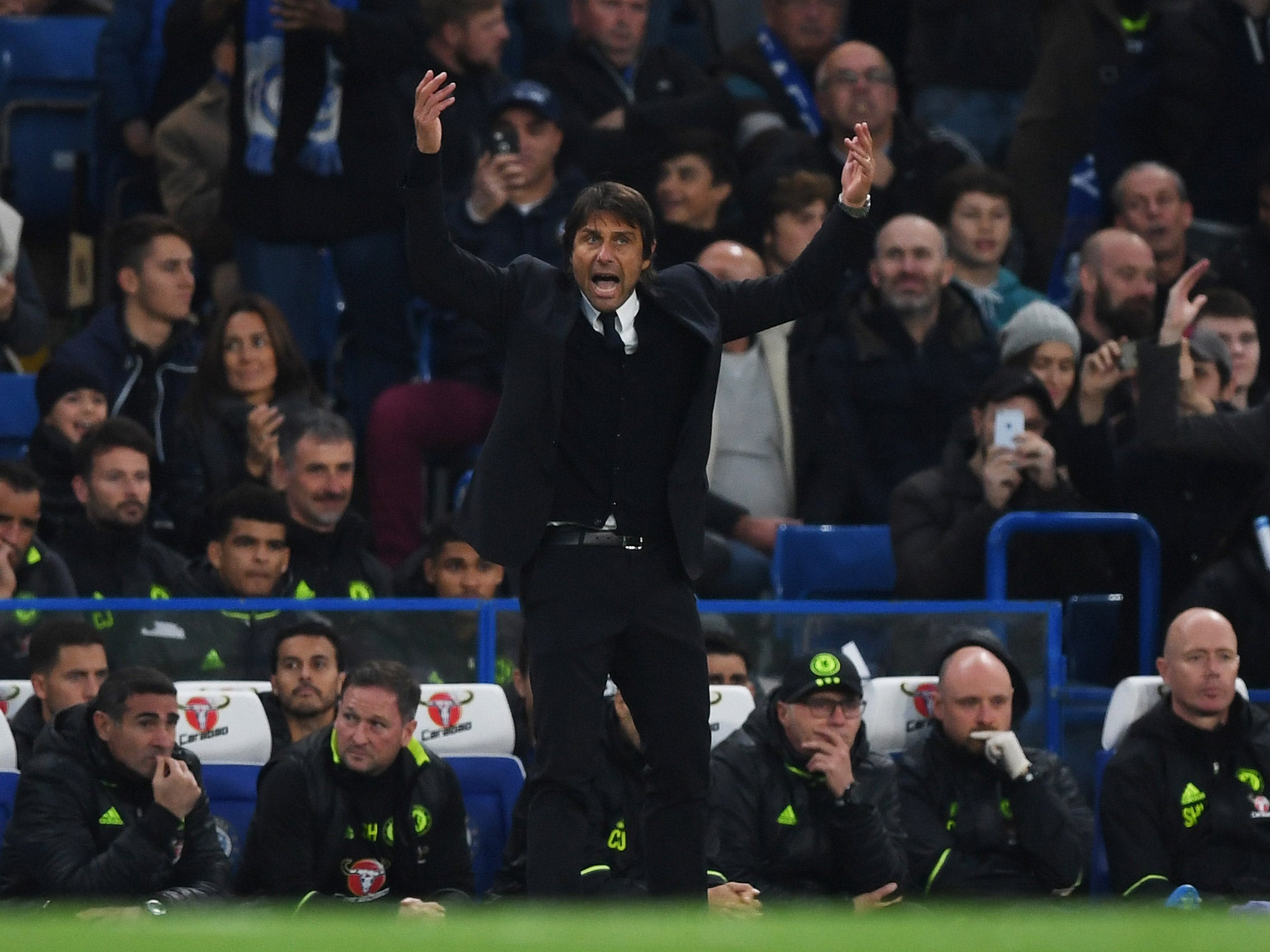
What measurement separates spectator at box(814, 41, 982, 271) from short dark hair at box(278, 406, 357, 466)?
2.98 meters

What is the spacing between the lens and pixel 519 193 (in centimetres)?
1169

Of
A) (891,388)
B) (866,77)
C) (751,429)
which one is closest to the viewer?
(891,388)

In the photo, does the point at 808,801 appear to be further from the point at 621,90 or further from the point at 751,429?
the point at 621,90

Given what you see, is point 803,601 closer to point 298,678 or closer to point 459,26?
point 298,678

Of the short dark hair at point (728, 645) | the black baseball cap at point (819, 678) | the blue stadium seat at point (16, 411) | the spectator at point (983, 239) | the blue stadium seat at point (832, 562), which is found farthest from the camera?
the spectator at point (983, 239)

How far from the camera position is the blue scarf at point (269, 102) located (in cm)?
1174

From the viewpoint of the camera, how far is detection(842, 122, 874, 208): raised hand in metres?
6.72

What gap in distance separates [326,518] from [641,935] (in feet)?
20.8

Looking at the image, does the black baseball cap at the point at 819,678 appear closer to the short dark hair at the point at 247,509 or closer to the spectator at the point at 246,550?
A: the spectator at the point at 246,550

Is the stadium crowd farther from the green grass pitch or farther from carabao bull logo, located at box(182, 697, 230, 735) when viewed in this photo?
the green grass pitch

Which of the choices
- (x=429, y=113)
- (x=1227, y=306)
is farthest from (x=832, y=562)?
(x=429, y=113)

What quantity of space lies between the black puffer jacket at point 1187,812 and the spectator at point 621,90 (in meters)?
4.44

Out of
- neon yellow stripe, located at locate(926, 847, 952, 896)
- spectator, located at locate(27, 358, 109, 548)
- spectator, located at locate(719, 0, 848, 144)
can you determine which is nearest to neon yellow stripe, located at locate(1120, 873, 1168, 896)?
neon yellow stripe, located at locate(926, 847, 952, 896)

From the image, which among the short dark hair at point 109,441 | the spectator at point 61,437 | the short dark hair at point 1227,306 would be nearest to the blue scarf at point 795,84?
the short dark hair at point 1227,306
